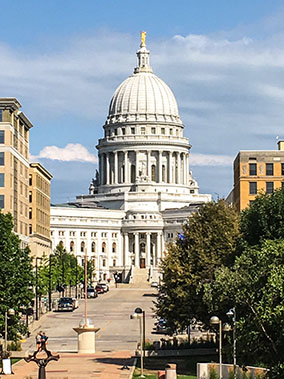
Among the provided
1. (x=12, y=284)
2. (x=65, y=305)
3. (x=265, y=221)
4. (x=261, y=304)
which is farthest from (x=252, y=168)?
(x=261, y=304)

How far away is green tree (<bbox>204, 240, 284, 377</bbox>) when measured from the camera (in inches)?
1688

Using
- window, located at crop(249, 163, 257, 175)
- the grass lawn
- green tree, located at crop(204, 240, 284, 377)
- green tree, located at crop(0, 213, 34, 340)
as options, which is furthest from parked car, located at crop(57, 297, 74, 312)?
green tree, located at crop(204, 240, 284, 377)

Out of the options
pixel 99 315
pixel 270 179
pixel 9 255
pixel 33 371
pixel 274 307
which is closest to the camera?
pixel 274 307

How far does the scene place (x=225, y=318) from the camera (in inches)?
2653

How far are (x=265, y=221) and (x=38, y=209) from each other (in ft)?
330

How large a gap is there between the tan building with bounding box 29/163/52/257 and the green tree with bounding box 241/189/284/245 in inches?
3322

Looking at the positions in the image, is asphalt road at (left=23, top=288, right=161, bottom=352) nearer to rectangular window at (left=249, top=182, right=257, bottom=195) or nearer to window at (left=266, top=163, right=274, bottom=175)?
rectangular window at (left=249, top=182, right=257, bottom=195)

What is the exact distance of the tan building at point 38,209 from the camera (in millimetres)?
157125

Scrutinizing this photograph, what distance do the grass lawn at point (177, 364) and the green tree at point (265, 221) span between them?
24.2 feet

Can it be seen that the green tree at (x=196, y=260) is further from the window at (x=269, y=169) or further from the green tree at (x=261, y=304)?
the window at (x=269, y=169)

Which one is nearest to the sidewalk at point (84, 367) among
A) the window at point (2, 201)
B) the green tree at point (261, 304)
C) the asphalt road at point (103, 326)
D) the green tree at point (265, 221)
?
the asphalt road at point (103, 326)

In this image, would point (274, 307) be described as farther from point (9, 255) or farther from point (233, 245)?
point (9, 255)

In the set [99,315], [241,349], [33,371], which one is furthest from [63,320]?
[241,349]

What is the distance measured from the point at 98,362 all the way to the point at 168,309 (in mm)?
5420
